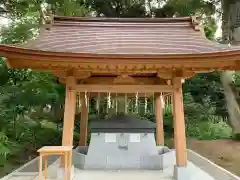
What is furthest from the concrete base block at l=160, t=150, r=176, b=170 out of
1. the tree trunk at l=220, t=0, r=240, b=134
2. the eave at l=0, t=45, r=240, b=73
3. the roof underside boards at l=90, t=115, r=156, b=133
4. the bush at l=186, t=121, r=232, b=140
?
the tree trunk at l=220, t=0, r=240, b=134

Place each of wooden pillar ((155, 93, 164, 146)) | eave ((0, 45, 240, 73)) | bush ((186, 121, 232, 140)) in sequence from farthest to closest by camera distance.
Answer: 1. bush ((186, 121, 232, 140))
2. wooden pillar ((155, 93, 164, 146))
3. eave ((0, 45, 240, 73))

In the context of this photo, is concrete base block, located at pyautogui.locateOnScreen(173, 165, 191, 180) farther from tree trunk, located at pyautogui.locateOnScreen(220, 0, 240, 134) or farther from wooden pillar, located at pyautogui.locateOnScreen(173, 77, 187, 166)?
tree trunk, located at pyautogui.locateOnScreen(220, 0, 240, 134)

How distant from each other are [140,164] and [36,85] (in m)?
4.98

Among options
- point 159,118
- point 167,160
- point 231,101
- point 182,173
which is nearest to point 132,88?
point 182,173

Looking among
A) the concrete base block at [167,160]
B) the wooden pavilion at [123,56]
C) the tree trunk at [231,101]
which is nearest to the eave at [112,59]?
the wooden pavilion at [123,56]

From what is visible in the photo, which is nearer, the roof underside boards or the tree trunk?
the roof underside boards

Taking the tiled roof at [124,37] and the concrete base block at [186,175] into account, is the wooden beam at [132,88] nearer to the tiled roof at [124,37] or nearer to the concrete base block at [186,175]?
the tiled roof at [124,37]

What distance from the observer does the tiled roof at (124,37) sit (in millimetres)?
5859

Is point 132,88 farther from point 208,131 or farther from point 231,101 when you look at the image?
point 208,131

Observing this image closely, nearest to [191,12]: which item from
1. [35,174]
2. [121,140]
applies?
[121,140]

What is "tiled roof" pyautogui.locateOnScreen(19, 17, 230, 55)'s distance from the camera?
5.86 metres

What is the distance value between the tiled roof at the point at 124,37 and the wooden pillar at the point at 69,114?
710mm

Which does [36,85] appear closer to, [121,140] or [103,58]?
[121,140]

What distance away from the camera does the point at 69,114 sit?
5852 millimetres
